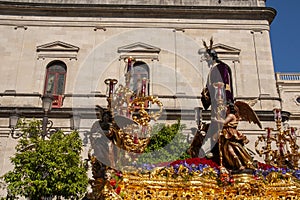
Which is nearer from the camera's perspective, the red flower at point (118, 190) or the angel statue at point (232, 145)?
the red flower at point (118, 190)

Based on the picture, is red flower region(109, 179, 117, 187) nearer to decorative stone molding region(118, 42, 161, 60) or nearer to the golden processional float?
the golden processional float

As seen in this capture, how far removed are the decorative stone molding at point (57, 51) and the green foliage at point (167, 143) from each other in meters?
7.26

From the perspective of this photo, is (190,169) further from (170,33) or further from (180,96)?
(170,33)

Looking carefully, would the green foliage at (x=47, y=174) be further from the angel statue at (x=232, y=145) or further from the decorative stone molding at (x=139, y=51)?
the decorative stone molding at (x=139, y=51)

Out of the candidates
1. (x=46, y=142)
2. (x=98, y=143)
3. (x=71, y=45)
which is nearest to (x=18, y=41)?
(x=71, y=45)

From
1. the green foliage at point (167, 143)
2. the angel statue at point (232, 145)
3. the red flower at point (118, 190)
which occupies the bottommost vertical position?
the red flower at point (118, 190)

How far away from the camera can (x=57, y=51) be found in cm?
1938

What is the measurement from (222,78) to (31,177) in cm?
606

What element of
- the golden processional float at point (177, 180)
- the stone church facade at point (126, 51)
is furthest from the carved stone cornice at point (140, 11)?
the golden processional float at point (177, 180)

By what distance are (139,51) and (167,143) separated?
720 cm

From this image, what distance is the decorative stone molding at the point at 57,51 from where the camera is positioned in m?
19.3

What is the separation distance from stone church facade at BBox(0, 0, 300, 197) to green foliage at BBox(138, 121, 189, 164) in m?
2.38

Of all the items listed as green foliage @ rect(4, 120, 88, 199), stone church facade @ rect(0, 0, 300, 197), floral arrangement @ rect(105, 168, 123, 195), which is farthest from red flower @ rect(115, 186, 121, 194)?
stone church facade @ rect(0, 0, 300, 197)

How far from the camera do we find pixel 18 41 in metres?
19.5
